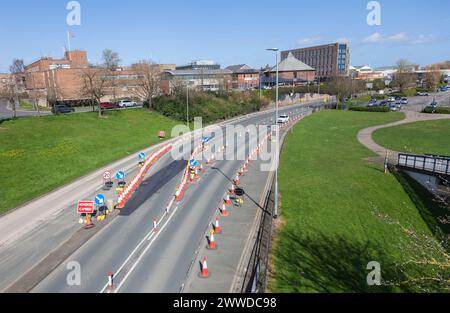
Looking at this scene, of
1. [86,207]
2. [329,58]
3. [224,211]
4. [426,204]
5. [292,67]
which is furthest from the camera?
[329,58]

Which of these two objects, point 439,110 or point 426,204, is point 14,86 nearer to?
point 426,204

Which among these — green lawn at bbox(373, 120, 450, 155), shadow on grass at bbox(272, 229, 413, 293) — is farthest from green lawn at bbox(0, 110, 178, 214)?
green lawn at bbox(373, 120, 450, 155)

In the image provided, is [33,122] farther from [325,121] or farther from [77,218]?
[325,121]

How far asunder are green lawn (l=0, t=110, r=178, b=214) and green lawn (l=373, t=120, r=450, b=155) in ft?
95.8

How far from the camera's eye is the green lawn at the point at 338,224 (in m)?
15.7

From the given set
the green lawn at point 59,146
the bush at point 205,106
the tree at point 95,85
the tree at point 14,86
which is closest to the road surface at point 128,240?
the green lawn at point 59,146

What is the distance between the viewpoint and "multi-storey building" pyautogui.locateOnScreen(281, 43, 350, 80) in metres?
150

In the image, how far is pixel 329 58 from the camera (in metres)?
155

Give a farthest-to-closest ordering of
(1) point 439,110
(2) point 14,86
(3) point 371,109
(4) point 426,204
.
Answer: (3) point 371,109 → (1) point 439,110 → (2) point 14,86 → (4) point 426,204

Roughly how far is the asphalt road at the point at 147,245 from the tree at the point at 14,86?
3072 centimetres

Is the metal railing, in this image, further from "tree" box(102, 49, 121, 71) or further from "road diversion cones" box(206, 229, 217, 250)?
"tree" box(102, 49, 121, 71)

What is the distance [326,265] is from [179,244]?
7.20 meters

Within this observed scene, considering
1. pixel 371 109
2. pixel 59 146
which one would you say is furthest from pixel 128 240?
pixel 371 109

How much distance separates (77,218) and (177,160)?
15509 millimetres
